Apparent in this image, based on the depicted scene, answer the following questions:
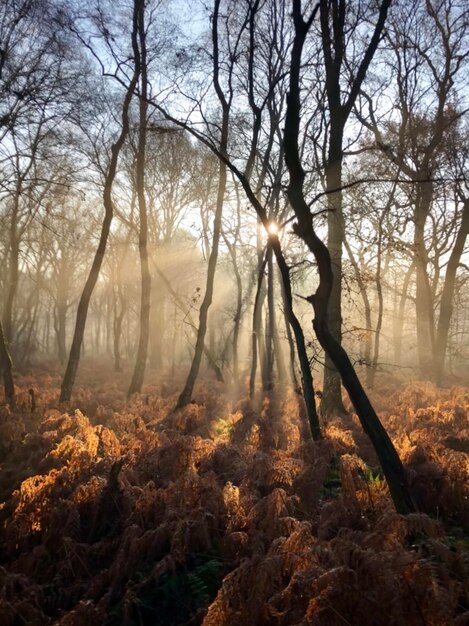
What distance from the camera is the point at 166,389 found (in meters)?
16.0

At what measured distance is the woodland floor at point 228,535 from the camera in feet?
8.82

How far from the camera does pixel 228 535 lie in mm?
3947

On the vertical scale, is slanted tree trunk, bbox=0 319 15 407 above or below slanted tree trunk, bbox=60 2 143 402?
below

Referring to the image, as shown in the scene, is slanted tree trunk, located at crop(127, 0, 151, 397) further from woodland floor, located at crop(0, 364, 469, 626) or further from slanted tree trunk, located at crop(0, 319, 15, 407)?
woodland floor, located at crop(0, 364, 469, 626)

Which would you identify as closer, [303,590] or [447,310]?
[303,590]

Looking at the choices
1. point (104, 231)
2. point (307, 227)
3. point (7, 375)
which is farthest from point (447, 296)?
point (7, 375)

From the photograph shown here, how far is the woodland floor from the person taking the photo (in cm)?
269

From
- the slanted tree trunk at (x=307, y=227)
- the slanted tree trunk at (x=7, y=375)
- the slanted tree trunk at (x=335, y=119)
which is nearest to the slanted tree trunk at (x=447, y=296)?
the slanted tree trunk at (x=335, y=119)

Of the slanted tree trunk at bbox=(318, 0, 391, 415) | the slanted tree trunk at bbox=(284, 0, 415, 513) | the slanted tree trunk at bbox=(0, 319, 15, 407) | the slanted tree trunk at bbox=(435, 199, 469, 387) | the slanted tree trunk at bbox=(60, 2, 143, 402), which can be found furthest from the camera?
the slanted tree trunk at bbox=(435, 199, 469, 387)

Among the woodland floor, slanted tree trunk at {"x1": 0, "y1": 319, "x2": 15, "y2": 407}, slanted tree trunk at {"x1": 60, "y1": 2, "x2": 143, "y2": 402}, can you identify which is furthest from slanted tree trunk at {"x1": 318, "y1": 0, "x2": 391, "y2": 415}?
slanted tree trunk at {"x1": 0, "y1": 319, "x2": 15, "y2": 407}

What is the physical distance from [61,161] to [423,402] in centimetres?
1512

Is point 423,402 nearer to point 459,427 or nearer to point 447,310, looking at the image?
point 459,427

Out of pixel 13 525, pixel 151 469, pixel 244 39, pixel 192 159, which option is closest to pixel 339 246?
pixel 244 39

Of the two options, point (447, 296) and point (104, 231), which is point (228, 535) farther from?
point (447, 296)
